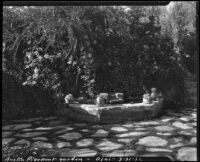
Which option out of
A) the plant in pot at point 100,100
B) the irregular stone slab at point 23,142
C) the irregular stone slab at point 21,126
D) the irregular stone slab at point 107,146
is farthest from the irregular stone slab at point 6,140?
the plant in pot at point 100,100

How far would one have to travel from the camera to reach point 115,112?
22.1ft

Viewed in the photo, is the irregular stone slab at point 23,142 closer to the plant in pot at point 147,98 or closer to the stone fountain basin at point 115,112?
the stone fountain basin at point 115,112

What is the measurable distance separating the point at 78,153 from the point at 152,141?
57.5 inches

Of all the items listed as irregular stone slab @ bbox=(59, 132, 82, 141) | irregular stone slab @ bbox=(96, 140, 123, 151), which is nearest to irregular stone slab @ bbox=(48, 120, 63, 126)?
irregular stone slab @ bbox=(59, 132, 82, 141)

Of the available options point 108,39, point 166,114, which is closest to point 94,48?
point 108,39

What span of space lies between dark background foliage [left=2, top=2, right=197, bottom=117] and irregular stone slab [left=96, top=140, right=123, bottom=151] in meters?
2.19

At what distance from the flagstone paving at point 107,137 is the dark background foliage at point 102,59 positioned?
85 centimetres

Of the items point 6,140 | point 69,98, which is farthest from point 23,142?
point 69,98

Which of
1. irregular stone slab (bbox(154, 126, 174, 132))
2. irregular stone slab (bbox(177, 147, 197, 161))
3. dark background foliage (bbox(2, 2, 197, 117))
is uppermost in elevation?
dark background foliage (bbox(2, 2, 197, 117))

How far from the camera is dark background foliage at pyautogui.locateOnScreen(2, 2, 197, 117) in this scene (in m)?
7.00

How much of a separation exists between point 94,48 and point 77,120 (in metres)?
1.94

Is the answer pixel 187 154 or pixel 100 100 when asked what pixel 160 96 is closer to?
pixel 100 100

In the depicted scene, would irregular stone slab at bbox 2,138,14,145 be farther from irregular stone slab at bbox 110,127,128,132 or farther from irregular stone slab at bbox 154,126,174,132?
irregular stone slab at bbox 154,126,174,132

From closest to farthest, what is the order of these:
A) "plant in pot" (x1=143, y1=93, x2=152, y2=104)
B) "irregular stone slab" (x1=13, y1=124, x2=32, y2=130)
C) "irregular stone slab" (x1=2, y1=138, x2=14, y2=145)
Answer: "irregular stone slab" (x1=2, y1=138, x2=14, y2=145)
"irregular stone slab" (x1=13, y1=124, x2=32, y2=130)
"plant in pot" (x1=143, y1=93, x2=152, y2=104)
